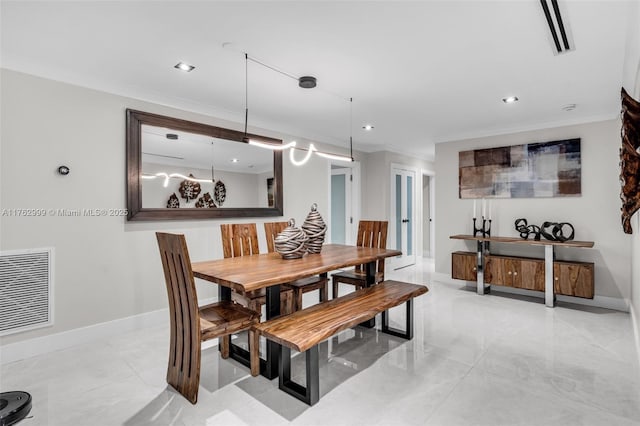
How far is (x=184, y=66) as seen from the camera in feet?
9.04

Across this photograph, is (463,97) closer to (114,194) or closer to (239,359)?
(239,359)

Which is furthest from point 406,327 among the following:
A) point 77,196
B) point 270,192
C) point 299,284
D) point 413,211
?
point 413,211

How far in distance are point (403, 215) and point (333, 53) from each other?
4615 mm

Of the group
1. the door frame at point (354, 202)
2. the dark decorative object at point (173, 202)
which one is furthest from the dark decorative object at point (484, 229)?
the dark decorative object at point (173, 202)

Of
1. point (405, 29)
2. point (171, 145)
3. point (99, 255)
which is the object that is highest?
point (405, 29)

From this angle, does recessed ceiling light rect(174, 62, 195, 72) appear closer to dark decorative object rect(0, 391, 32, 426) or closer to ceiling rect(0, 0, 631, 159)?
ceiling rect(0, 0, 631, 159)

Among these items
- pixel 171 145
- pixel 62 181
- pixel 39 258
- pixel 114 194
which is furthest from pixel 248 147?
pixel 39 258

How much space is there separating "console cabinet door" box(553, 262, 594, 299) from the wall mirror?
11.8ft

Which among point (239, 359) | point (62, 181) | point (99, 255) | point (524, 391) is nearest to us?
Answer: point (524, 391)

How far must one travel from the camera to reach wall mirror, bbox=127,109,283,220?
10.9 feet

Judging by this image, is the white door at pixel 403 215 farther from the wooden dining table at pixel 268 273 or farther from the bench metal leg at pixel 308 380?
the bench metal leg at pixel 308 380

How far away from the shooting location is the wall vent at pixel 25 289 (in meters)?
2.59

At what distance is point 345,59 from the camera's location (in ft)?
8.67

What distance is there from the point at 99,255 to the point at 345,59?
2.80 meters
